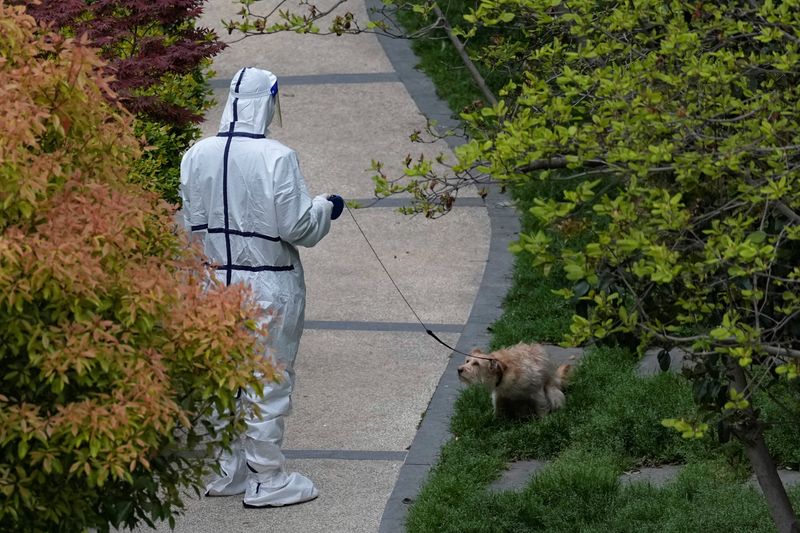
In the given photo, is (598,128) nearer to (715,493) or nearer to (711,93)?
(711,93)

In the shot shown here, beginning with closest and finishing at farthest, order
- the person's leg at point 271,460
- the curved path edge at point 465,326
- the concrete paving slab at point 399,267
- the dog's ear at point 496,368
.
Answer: the person's leg at point 271,460, the curved path edge at point 465,326, the dog's ear at point 496,368, the concrete paving slab at point 399,267

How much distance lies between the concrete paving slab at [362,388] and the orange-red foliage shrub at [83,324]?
306cm

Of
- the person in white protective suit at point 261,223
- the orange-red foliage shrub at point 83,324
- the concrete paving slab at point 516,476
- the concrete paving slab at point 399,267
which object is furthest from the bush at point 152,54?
the orange-red foliage shrub at point 83,324

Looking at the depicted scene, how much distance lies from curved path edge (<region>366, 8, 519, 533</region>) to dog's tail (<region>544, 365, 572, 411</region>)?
0.62 meters

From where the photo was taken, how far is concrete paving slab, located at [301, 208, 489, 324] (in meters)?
9.48

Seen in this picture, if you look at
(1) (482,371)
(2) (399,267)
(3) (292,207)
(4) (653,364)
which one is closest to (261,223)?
(3) (292,207)

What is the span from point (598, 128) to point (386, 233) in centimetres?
670

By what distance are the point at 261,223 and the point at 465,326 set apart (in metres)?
2.85

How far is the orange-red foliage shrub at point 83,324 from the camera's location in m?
3.91

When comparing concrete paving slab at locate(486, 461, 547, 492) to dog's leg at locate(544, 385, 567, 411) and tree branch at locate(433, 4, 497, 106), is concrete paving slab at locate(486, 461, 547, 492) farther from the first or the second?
tree branch at locate(433, 4, 497, 106)

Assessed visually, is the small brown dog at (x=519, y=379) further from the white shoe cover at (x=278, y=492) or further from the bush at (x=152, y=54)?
the bush at (x=152, y=54)

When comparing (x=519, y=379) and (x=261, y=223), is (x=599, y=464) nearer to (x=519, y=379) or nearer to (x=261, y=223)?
(x=519, y=379)

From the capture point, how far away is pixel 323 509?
672 cm

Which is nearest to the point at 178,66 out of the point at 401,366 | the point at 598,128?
the point at 401,366
